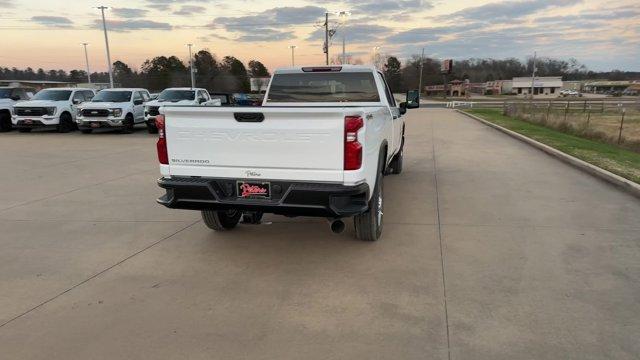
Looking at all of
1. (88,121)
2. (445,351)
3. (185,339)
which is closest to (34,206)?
(185,339)

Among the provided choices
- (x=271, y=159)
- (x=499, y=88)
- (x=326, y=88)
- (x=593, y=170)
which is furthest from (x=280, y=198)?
(x=499, y=88)

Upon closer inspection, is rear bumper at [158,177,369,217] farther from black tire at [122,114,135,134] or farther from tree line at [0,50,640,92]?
tree line at [0,50,640,92]

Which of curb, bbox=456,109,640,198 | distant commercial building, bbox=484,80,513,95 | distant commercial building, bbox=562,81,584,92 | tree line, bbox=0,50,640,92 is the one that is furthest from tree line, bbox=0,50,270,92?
distant commercial building, bbox=562,81,584,92

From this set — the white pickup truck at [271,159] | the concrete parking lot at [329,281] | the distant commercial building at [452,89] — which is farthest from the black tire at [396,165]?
the distant commercial building at [452,89]

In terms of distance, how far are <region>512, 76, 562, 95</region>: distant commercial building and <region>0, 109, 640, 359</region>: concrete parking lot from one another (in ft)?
424

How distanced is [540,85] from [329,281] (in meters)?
135

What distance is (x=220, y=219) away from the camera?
581 centimetres

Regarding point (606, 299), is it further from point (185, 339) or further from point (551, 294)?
point (185, 339)

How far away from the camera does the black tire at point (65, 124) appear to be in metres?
19.0

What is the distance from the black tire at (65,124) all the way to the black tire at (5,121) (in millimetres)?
2593

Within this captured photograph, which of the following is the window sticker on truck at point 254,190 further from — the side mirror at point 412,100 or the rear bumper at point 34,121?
the rear bumper at point 34,121

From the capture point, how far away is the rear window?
6.92m

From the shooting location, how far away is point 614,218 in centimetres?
634

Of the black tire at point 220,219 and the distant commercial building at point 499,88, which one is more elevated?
the black tire at point 220,219
